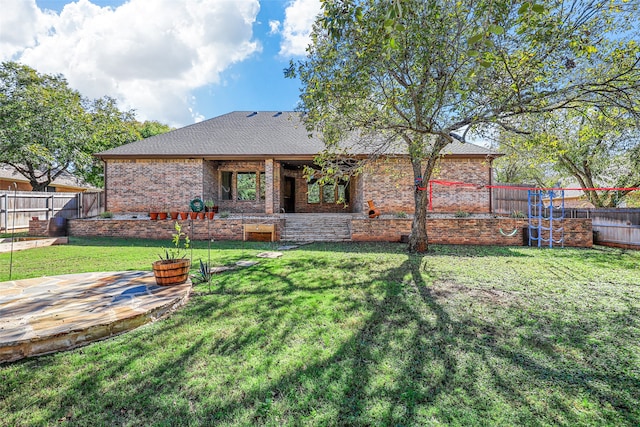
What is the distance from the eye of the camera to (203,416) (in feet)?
6.16

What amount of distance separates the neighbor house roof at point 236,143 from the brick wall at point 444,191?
26.5 inches

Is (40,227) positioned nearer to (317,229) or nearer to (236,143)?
(236,143)

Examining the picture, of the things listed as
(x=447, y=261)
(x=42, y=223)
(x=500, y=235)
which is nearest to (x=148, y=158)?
(x=42, y=223)

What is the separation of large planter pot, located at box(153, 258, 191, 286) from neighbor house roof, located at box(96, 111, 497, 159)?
849cm

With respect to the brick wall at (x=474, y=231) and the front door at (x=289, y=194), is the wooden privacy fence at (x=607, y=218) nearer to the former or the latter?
the brick wall at (x=474, y=231)

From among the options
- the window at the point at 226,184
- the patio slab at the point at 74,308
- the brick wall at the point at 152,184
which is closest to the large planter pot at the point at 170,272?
the patio slab at the point at 74,308

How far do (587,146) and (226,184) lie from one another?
59.5 ft

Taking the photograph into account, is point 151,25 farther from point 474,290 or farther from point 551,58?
point 474,290

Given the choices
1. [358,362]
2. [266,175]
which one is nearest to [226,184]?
[266,175]

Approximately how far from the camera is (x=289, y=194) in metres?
17.0

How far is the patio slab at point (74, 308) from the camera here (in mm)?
2652

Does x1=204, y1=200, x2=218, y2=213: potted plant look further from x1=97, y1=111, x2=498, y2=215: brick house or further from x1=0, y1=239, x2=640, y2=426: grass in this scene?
x1=0, y1=239, x2=640, y2=426: grass

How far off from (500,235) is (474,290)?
6.46 metres

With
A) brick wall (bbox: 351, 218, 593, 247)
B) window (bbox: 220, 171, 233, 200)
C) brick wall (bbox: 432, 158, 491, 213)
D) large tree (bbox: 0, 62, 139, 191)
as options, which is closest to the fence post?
large tree (bbox: 0, 62, 139, 191)
